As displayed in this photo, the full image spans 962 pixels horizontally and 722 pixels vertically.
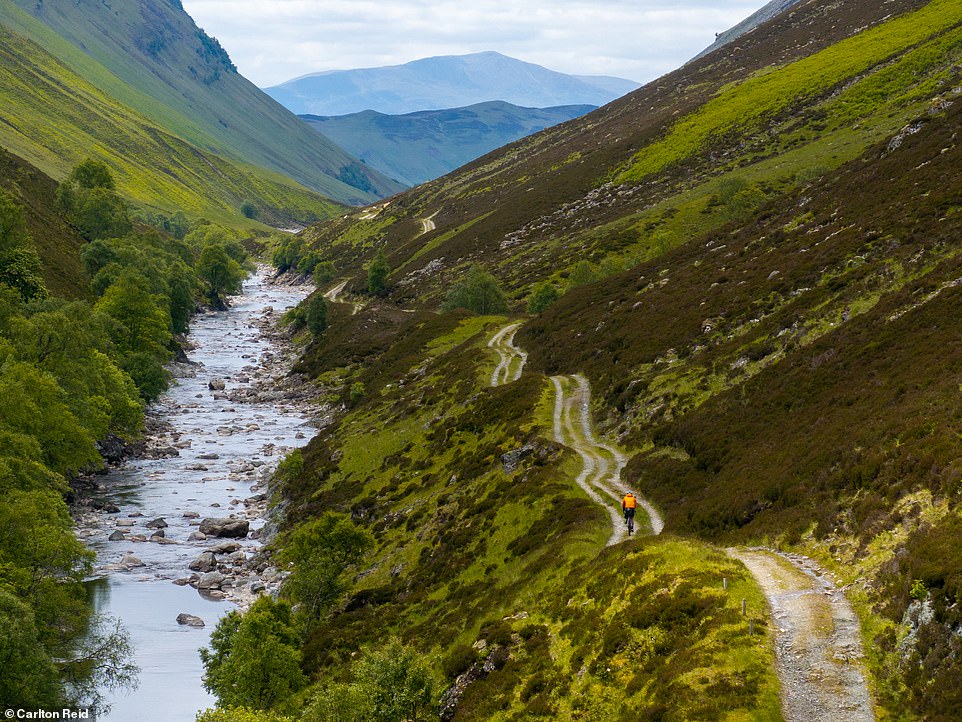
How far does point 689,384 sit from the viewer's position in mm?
53344

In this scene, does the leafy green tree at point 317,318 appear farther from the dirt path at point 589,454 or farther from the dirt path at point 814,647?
the dirt path at point 814,647

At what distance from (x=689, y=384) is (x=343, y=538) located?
2643 cm

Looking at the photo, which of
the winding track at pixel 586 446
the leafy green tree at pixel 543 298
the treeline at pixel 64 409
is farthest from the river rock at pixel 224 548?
the leafy green tree at pixel 543 298

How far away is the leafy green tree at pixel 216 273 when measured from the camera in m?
184

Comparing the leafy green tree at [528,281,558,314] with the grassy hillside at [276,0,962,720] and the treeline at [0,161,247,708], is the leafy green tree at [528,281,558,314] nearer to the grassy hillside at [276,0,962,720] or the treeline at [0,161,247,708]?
the grassy hillside at [276,0,962,720]

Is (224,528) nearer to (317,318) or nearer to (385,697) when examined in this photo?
(385,697)

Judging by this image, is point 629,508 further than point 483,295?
No

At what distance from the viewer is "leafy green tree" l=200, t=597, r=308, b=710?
37.4m

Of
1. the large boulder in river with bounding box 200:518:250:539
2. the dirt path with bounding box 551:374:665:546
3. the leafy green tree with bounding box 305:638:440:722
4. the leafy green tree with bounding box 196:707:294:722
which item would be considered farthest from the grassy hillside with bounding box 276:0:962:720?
the leafy green tree with bounding box 196:707:294:722

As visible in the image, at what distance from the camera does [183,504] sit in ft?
238

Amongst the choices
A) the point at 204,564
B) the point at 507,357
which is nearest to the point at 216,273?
the point at 507,357

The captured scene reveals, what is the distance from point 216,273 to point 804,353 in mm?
166024

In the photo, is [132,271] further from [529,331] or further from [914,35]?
[914,35]

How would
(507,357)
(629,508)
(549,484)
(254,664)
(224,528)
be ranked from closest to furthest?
(629,508)
(254,664)
(549,484)
(224,528)
(507,357)
